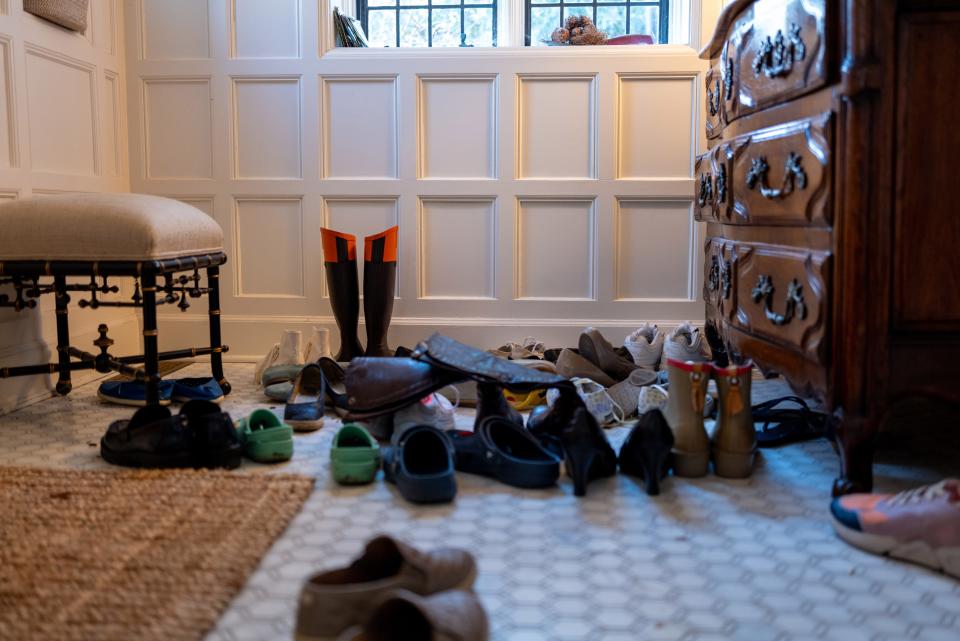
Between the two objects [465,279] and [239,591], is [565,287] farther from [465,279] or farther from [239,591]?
[239,591]

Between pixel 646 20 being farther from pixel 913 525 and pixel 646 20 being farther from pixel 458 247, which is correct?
pixel 913 525

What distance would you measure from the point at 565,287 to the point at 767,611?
2212mm

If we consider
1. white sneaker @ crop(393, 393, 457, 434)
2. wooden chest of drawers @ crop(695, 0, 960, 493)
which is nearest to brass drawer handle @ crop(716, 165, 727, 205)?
wooden chest of drawers @ crop(695, 0, 960, 493)

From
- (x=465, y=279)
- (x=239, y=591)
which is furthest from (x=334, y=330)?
(x=239, y=591)

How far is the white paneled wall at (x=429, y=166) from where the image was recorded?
3.39m

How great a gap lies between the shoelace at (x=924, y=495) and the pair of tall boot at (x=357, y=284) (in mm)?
1962

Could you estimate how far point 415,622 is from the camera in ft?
3.63

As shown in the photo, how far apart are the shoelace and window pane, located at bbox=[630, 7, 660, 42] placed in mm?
2500

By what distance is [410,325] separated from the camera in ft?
11.5

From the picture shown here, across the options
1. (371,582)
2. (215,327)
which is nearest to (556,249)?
(215,327)

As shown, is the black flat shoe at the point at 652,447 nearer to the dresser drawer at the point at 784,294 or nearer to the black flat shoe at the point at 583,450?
the black flat shoe at the point at 583,450

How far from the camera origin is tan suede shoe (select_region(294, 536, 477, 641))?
1.18 m

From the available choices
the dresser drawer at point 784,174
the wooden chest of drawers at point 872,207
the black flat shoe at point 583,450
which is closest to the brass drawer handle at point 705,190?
the dresser drawer at point 784,174

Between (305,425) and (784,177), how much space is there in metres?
1.35
